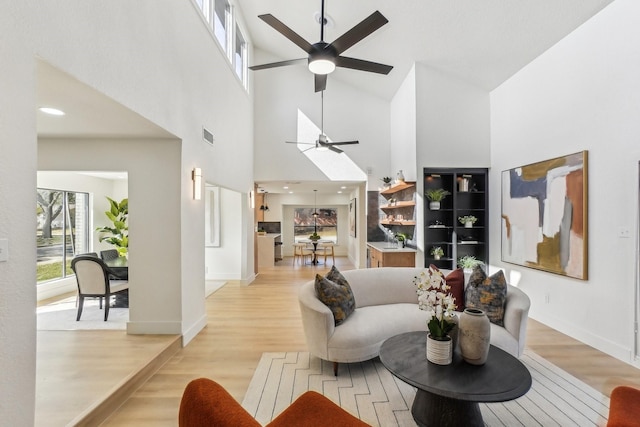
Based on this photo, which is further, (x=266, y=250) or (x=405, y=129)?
(x=266, y=250)


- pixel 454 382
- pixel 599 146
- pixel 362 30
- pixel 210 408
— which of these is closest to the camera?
pixel 210 408

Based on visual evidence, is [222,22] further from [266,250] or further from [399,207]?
[266,250]

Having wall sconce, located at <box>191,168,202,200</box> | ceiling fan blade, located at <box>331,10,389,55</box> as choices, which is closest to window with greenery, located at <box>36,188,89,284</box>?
wall sconce, located at <box>191,168,202,200</box>

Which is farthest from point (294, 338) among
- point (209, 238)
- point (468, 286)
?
point (209, 238)

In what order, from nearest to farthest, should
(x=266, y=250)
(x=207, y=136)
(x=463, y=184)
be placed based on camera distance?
1. (x=207, y=136)
2. (x=463, y=184)
3. (x=266, y=250)

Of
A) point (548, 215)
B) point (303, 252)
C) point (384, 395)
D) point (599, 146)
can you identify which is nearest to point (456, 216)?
point (548, 215)

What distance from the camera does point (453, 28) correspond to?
15.5ft

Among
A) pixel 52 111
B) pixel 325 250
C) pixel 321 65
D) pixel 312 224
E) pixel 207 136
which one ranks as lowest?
pixel 325 250

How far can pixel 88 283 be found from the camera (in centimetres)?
411

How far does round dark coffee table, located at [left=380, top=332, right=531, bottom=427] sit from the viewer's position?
184cm

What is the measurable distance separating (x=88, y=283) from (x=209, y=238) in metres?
3.27

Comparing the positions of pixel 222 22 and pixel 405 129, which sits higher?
pixel 222 22

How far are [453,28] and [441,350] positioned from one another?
472 cm

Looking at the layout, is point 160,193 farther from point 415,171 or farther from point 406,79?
point 406,79
